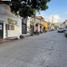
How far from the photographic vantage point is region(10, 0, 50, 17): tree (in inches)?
1040

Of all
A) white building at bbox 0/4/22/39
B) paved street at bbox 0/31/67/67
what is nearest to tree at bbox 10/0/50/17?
white building at bbox 0/4/22/39

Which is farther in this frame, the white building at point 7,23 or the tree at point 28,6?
the white building at point 7,23

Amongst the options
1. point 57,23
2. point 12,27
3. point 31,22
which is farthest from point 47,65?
point 57,23

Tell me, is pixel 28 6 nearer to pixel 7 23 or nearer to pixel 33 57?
pixel 7 23

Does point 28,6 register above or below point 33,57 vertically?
above

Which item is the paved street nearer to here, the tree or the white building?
the tree

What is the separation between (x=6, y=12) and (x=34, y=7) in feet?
25.9

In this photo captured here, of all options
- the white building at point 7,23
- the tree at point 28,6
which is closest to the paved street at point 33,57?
the tree at point 28,6

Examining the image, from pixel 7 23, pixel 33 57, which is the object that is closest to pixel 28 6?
pixel 7 23

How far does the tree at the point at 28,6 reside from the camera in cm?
2641

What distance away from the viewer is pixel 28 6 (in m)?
27.4

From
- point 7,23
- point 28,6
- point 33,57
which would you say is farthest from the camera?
point 7,23

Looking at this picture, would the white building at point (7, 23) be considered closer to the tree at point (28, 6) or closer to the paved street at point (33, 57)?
the tree at point (28, 6)

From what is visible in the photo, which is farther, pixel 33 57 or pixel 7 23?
pixel 7 23
